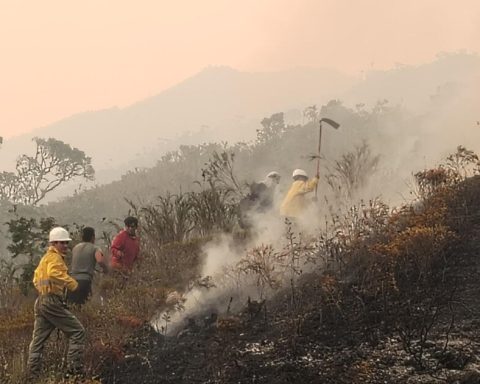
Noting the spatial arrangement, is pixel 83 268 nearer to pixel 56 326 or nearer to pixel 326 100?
pixel 56 326

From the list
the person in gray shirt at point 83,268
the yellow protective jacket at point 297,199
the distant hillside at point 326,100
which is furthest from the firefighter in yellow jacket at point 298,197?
the distant hillside at point 326,100

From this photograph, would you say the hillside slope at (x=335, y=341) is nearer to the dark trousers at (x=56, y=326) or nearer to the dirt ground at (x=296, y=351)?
the dirt ground at (x=296, y=351)

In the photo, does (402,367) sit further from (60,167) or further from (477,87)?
(60,167)

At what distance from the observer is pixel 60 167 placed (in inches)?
1332

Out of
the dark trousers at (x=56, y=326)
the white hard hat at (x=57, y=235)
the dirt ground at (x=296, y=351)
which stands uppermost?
the white hard hat at (x=57, y=235)

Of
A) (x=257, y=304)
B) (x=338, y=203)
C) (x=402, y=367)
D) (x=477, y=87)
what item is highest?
(x=477, y=87)

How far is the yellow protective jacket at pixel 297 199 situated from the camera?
800 centimetres

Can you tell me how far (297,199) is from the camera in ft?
26.4

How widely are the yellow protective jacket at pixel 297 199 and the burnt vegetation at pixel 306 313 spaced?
67cm

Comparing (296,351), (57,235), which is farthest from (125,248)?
(296,351)

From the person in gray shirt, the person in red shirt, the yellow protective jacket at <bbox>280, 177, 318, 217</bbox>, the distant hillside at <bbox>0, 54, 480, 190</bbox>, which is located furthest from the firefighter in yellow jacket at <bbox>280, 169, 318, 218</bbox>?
the distant hillside at <bbox>0, 54, 480, 190</bbox>

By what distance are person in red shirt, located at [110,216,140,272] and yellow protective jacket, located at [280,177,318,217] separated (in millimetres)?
2428

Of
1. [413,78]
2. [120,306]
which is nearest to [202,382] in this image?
[120,306]

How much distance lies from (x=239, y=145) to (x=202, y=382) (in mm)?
29723
